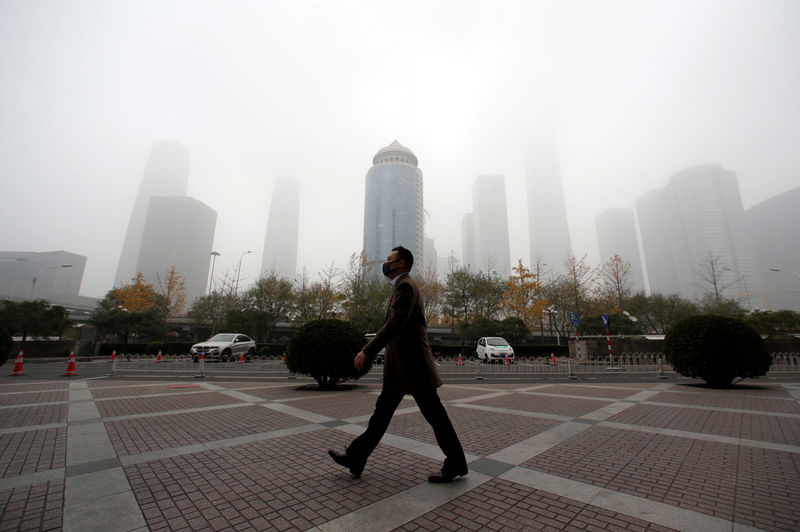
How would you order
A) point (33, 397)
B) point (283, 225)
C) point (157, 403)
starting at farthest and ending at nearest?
1. point (283, 225)
2. point (33, 397)
3. point (157, 403)

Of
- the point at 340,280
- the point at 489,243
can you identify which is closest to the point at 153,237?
the point at 340,280

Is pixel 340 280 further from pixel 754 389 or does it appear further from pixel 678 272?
pixel 678 272

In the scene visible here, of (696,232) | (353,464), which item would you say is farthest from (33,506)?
(696,232)

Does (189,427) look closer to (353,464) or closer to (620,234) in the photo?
(353,464)

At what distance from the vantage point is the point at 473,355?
2356 centimetres

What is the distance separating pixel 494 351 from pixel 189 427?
1614 centimetres

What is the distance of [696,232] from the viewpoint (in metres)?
66.2

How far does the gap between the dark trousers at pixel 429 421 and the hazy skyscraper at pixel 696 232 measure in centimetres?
7364

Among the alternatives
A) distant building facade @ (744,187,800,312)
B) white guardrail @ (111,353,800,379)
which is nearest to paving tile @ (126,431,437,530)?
white guardrail @ (111,353,800,379)

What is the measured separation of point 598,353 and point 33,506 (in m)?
23.9

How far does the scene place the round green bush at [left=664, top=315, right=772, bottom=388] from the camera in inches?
337

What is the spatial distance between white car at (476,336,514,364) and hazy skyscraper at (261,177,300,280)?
12030 cm

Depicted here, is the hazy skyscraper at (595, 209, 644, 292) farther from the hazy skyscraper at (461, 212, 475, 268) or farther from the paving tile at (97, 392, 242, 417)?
the paving tile at (97, 392, 242, 417)

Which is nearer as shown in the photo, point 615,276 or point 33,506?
Result: point 33,506
